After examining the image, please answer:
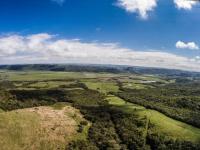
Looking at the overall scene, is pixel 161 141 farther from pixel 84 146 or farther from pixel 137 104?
pixel 137 104

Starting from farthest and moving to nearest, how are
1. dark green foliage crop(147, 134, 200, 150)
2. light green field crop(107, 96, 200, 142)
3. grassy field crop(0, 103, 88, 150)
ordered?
light green field crop(107, 96, 200, 142) → grassy field crop(0, 103, 88, 150) → dark green foliage crop(147, 134, 200, 150)

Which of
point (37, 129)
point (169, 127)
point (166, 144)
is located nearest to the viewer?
point (166, 144)

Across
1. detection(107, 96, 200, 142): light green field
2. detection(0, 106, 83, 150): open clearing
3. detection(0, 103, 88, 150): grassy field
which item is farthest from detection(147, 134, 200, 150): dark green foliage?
detection(0, 106, 83, 150): open clearing

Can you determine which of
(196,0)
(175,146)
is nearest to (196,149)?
(175,146)

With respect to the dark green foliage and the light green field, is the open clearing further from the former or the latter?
the light green field

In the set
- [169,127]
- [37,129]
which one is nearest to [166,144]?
[169,127]

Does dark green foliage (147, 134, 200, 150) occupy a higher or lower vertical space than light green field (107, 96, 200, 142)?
lower

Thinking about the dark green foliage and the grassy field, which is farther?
the grassy field

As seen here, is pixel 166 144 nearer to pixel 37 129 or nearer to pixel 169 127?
pixel 169 127

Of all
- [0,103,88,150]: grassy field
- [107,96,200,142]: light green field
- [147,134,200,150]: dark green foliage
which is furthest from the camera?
[107,96,200,142]: light green field
